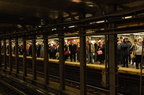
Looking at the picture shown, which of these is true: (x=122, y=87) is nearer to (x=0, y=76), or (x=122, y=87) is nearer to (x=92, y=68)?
(x=92, y=68)

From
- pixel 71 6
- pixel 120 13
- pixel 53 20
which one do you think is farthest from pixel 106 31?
pixel 53 20

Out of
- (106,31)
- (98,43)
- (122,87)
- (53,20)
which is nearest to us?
(106,31)

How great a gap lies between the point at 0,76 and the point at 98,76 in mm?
6440

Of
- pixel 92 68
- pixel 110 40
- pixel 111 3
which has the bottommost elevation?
pixel 92 68

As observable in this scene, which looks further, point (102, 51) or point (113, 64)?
point (102, 51)

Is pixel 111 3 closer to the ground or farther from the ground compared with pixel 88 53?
farther from the ground

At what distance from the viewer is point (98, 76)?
27.7 ft

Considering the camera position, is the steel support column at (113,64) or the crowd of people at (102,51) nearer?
the steel support column at (113,64)

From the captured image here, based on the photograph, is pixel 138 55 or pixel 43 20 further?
pixel 138 55

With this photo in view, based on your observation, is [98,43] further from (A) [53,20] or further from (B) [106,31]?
(B) [106,31]

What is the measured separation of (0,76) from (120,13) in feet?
31.6

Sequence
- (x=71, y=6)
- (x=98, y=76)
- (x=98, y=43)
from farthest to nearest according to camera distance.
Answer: (x=98, y=43), (x=98, y=76), (x=71, y=6)

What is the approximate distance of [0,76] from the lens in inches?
436

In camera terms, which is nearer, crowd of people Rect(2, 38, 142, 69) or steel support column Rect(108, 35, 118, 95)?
steel support column Rect(108, 35, 118, 95)
